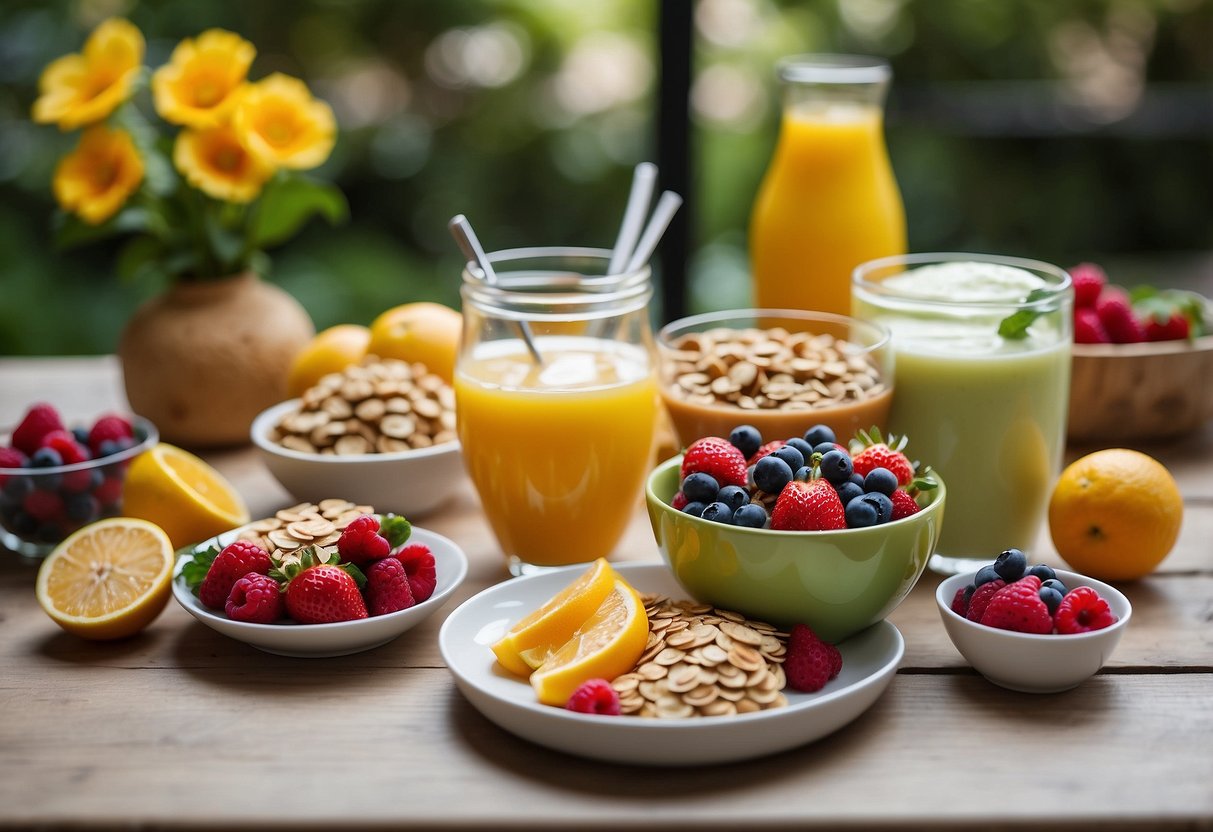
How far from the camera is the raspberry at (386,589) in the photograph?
1023 millimetres

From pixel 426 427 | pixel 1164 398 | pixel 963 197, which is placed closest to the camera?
pixel 426 427

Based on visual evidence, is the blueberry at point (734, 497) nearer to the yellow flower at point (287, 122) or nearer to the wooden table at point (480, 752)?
the wooden table at point (480, 752)

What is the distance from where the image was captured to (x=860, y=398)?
1.17 m

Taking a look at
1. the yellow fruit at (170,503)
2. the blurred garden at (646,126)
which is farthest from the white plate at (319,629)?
the blurred garden at (646,126)

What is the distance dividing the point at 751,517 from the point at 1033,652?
0.24 metres

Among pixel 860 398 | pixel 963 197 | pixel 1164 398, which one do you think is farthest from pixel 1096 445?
pixel 963 197

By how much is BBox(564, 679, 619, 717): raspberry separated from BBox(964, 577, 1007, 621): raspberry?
1.00 ft

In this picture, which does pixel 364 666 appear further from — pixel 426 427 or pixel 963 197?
pixel 963 197

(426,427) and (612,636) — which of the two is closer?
(612,636)

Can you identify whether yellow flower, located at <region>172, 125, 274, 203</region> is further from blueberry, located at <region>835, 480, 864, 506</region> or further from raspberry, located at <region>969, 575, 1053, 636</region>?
raspberry, located at <region>969, 575, 1053, 636</region>

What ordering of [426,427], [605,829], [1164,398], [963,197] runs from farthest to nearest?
[963,197] → [1164,398] → [426,427] → [605,829]

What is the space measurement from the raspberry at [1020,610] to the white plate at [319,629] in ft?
1.46

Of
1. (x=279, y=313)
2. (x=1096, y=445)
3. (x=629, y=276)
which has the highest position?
(x=629, y=276)

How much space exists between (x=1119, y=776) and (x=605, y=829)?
36cm
